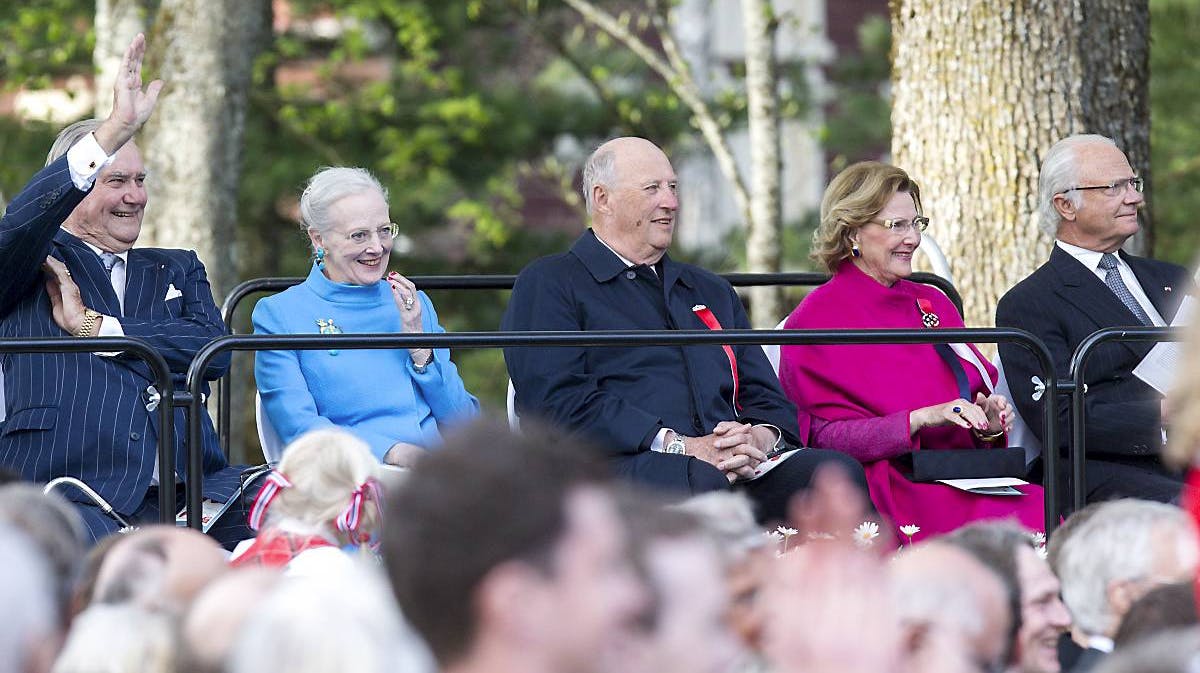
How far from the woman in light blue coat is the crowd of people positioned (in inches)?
0.4

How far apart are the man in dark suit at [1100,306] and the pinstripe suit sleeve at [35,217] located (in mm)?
2957

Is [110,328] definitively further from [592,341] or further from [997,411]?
[997,411]

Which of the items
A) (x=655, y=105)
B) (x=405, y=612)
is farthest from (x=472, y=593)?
(x=655, y=105)

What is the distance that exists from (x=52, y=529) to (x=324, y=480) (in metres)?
0.81

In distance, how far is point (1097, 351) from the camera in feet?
20.4

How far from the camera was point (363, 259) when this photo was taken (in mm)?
6141

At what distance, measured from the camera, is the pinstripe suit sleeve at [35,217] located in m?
5.37

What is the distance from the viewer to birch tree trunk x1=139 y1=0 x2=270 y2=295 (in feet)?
31.7

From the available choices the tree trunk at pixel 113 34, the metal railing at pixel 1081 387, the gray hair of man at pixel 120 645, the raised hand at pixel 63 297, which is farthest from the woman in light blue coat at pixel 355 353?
the tree trunk at pixel 113 34

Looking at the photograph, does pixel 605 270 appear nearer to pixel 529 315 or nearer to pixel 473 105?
pixel 529 315

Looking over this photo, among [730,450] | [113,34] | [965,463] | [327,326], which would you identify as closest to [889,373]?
[965,463]

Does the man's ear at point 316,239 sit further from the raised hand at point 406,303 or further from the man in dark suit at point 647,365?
the man in dark suit at point 647,365

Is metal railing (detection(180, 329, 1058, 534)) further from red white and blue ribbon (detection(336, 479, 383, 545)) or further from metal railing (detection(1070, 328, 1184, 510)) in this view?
red white and blue ribbon (detection(336, 479, 383, 545))

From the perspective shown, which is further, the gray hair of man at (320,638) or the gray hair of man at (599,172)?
the gray hair of man at (599,172)
